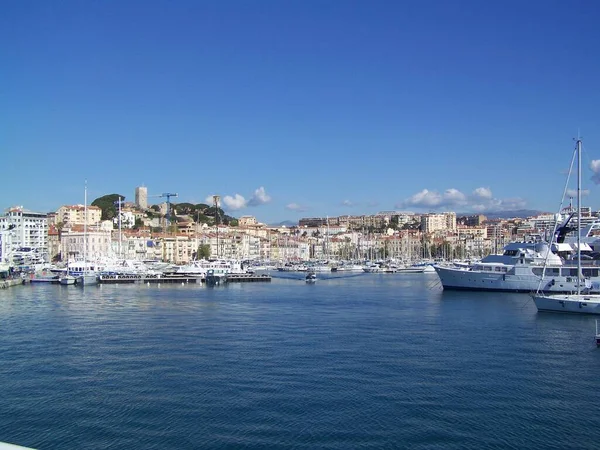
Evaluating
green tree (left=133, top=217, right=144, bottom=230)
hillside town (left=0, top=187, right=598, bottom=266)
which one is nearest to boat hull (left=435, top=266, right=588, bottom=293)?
hillside town (left=0, top=187, right=598, bottom=266)

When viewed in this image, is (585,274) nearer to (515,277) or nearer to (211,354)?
(515,277)

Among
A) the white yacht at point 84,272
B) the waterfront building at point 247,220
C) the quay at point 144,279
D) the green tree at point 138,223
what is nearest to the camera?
the white yacht at point 84,272

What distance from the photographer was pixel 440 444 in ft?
37.2

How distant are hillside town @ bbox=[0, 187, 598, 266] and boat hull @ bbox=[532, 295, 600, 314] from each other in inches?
843

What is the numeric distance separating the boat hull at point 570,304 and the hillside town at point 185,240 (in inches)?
843

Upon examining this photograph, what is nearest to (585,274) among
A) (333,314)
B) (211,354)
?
(333,314)

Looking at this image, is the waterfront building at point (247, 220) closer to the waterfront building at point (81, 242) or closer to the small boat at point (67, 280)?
the waterfront building at point (81, 242)

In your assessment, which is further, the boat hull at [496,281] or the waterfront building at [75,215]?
the waterfront building at [75,215]

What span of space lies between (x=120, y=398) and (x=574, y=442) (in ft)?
31.5

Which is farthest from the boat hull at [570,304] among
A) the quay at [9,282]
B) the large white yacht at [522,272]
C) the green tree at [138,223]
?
the green tree at [138,223]

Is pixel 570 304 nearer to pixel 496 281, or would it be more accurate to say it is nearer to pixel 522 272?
pixel 522 272

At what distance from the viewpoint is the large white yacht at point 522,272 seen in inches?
1444

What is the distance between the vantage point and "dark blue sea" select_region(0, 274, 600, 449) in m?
11.9

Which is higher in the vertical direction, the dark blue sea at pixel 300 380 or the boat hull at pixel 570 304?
the boat hull at pixel 570 304
